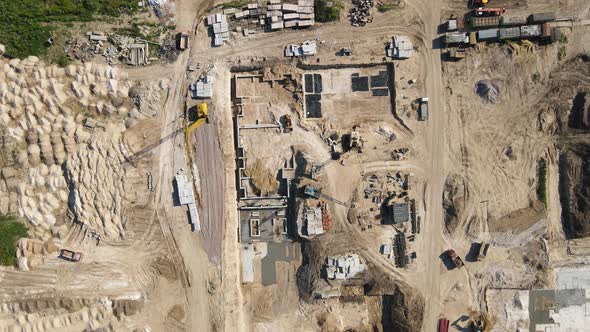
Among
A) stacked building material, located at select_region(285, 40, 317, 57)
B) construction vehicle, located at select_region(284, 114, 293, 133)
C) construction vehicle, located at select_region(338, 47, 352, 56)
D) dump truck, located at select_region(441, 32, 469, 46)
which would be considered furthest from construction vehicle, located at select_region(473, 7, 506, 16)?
construction vehicle, located at select_region(284, 114, 293, 133)

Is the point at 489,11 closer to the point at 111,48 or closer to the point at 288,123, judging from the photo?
the point at 288,123

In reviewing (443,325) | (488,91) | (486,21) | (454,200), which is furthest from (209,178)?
(486,21)

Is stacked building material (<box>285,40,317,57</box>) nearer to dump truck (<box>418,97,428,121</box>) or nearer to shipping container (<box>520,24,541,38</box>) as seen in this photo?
dump truck (<box>418,97,428,121</box>)

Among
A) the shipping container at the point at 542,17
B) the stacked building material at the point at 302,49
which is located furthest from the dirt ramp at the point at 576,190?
the stacked building material at the point at 302,49

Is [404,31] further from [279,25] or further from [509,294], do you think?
[509,294]

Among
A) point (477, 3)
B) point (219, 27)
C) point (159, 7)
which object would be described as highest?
point (159, 7)

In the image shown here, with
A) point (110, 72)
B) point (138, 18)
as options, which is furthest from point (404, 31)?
point (110, 72)

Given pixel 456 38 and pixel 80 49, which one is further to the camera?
pixel 80 49

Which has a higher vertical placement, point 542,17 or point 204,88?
point 542,17
